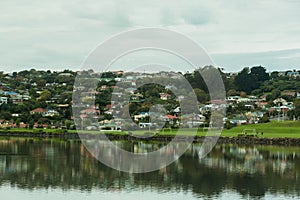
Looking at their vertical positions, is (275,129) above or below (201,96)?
below

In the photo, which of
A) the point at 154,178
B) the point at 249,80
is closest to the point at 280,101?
the point at 249,80

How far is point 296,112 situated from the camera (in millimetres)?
63062

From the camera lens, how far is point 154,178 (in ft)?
92.7

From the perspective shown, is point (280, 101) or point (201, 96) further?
point (201, 96)

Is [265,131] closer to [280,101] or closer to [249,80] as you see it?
[280,101]

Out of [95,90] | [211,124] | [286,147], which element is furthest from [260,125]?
[95,90]

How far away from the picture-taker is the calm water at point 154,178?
23781 mm

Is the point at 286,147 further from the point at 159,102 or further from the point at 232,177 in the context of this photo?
the point at 159,102

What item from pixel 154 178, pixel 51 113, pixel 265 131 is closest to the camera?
pixel 154 178

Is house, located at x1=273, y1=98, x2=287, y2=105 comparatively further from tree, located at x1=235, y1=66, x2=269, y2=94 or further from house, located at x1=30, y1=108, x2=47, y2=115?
house, located at x1=30, y1=108, x2=47, y2=115

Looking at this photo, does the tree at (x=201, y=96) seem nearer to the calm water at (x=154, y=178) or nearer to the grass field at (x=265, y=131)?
the grass field at (x=265, y=131)

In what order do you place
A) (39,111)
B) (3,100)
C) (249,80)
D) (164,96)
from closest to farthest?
1. (39,111)
2. (164,96)
3. (3,100)
4. (249,80)

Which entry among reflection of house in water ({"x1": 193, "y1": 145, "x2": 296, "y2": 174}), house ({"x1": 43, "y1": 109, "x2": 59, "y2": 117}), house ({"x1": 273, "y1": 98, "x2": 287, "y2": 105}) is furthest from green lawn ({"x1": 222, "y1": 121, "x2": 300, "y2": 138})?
house ({"x1": 43, "y1": 109, "x2": 59, "y2": 117})

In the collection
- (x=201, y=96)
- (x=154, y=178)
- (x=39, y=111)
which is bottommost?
(x=154, y=178)
